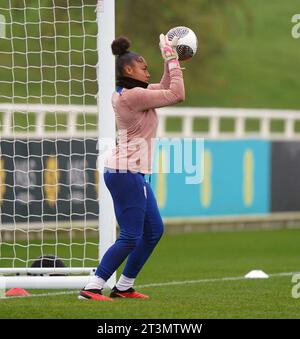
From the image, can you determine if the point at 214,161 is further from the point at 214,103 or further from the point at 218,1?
the point at 214,103

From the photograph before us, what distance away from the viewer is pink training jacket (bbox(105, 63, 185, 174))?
1002 centimetres

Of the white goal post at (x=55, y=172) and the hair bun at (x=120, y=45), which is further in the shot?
the white goal post at (x=55, y=172)

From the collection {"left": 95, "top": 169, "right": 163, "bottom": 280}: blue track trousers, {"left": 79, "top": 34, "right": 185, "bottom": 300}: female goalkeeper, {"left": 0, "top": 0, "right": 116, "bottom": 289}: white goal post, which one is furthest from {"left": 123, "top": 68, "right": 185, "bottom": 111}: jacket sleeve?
{"left": 0, "top": 0, "right": 116, "bottom": 289}: white goal post

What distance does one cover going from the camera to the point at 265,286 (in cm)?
1198

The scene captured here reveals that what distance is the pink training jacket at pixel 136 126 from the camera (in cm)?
1002

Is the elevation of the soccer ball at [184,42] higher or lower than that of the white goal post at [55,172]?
higher

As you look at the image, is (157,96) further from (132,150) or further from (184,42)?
(184,42)

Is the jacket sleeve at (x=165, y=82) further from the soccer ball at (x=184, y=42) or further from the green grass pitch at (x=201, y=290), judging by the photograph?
the green grass pitch at (x=201, y=290)

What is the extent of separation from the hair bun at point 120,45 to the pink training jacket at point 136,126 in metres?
0.32

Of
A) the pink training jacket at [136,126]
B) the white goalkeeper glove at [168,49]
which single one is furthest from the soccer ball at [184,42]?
the pink training jacket at [136,126]

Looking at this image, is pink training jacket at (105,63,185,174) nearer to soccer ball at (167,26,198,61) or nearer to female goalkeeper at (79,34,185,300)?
female goalkeeper at (79,34,185,300)

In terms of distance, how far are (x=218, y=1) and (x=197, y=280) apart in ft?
67.0

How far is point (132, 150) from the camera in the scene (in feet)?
33.1
